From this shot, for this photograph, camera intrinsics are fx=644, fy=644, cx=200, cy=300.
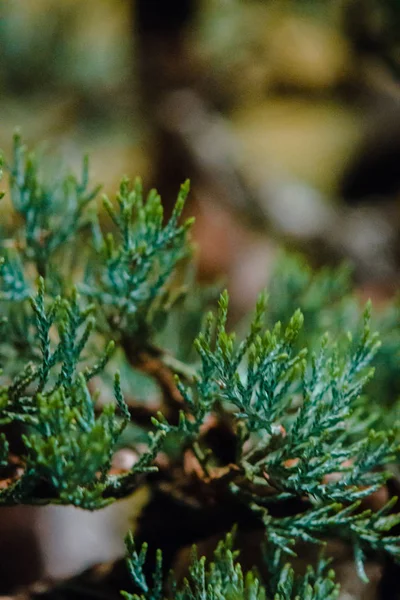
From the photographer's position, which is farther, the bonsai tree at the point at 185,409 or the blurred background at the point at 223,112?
the blurred background at the point at 223,112

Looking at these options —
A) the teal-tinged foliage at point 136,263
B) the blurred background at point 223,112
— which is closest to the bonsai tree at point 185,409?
the teal-tinged foliage at point 136,263

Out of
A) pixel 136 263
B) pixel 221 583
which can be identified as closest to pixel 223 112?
pixel 136 263

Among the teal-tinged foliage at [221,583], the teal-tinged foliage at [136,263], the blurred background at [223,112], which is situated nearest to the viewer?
the teal-tinged foliage at [221,583]

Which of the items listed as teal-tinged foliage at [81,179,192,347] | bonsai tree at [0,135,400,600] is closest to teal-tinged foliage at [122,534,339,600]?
bonsai tree at [0,135,400,600]

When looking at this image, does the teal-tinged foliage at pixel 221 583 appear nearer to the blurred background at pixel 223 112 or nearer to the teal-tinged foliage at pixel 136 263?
the teal-tinged foliage at pixel 136 263

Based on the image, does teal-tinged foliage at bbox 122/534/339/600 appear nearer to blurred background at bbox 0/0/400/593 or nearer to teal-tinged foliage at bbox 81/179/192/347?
teal-tinged foliage at bbox 81/179/192/347

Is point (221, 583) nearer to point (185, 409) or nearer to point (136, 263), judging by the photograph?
point (185, 409)
